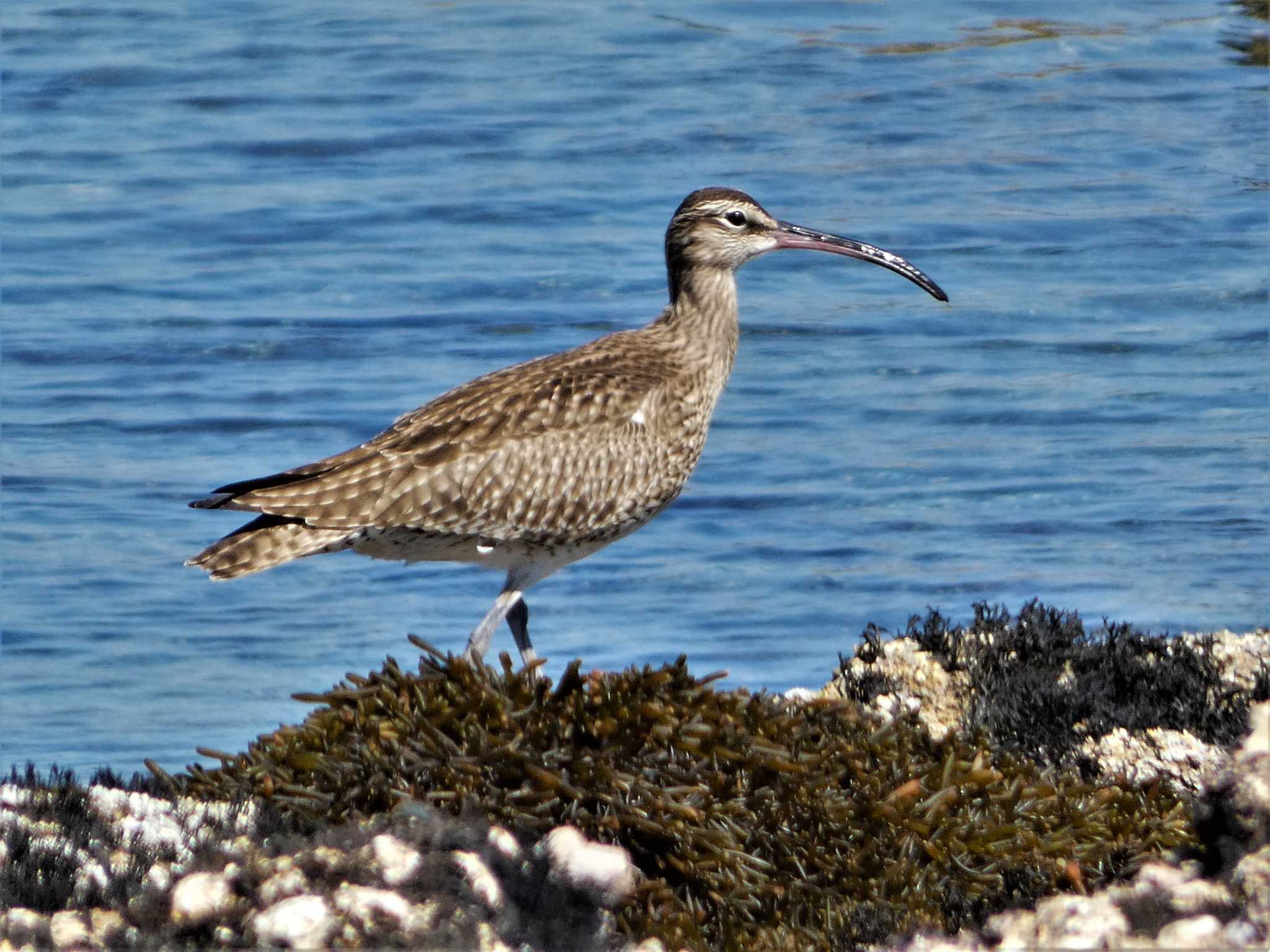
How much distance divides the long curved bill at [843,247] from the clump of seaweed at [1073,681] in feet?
6.33

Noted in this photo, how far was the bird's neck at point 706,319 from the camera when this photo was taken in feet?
29.7

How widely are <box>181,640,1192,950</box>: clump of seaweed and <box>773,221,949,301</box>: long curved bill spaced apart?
3632 millimetres

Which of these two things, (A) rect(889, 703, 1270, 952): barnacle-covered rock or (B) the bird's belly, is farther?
(B) the bird's belly

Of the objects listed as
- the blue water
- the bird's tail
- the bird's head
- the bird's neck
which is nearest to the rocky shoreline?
the bird's tail

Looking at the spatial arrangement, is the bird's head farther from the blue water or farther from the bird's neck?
the blue water

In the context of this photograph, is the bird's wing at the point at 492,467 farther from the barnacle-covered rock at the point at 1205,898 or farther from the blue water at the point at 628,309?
the barnacle-covered rock at the point at 1205,898

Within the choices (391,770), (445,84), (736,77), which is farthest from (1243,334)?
(391,770)

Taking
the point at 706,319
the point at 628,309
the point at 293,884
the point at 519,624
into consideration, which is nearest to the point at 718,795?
the point at 293,884

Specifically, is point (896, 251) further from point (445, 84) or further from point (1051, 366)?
point (445, 84)

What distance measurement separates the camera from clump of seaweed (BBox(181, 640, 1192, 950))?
5.27 metres

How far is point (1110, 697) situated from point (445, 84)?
15074 millimetres

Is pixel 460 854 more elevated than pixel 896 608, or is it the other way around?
pixel 460 854

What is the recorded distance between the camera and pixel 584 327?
14.7 m

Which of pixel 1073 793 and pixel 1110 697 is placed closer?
pixel 1073 793
